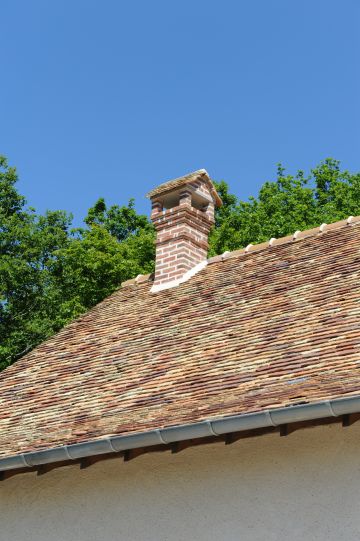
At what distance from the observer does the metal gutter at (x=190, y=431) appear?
6.56 m

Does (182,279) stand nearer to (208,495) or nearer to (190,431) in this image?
(208,495)

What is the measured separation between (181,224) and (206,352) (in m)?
4.40

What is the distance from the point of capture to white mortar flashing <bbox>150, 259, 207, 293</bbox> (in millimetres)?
13148

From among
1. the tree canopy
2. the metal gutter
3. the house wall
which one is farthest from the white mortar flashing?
the tree canopy

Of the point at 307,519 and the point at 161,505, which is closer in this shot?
the point at 307,519

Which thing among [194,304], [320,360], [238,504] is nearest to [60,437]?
[238,504]

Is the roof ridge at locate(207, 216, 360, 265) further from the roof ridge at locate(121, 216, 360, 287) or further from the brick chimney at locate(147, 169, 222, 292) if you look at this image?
the brick chimney at locate(147, 169, 222, 292)

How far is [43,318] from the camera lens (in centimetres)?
3041

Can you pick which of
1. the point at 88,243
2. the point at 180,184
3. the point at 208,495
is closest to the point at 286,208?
the point at 88,243

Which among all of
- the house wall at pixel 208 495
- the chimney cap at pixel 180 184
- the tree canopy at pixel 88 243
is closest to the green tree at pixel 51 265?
the tree canopy at pixel 88 243

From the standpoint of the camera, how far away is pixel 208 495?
7621 mm

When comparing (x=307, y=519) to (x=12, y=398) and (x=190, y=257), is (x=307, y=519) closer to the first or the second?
(x=12, y=398)

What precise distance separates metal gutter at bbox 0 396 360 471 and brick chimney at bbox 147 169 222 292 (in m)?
5.26

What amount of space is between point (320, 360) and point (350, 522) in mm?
1605
